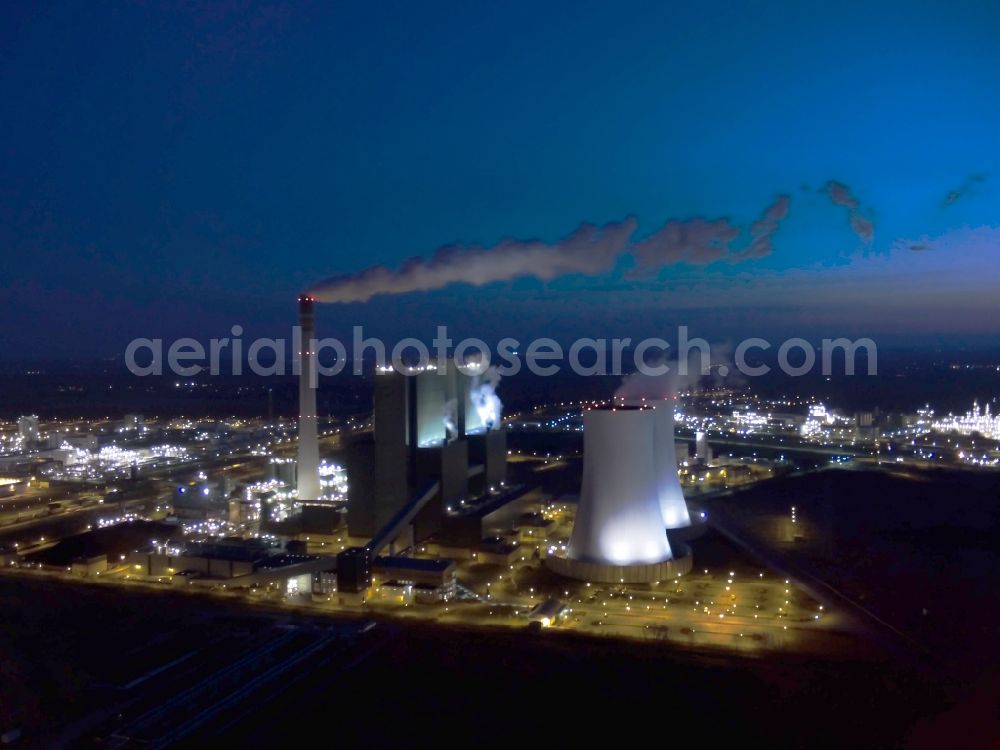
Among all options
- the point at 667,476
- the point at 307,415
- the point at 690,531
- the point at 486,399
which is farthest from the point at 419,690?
the point at 486,399

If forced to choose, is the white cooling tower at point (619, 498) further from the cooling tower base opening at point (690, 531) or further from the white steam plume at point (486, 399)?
the white steam plume at point (486, 399)

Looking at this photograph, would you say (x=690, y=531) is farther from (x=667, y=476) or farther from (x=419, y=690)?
(x=419, y=690)

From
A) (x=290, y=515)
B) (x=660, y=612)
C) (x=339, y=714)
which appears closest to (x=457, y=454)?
(x=290, y=515)

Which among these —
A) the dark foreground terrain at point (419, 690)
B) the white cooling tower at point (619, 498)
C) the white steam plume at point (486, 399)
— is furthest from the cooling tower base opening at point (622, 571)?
the white steam plume at point (486, 399)

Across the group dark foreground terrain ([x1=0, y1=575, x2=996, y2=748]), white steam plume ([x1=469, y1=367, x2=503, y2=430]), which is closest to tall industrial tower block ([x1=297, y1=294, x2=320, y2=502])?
white steam plume ([x1=469, y1=367, x2=503, y2=430])

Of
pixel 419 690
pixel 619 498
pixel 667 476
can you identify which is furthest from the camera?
pixel 667 476

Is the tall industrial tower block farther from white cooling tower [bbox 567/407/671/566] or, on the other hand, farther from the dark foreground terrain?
the dark foreground terrain
